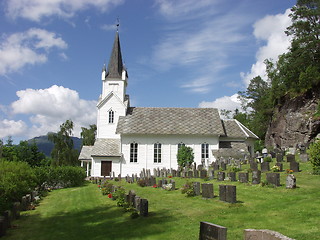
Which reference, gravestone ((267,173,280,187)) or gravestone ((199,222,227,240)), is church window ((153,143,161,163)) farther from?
gravestone ((199,222,227,240))

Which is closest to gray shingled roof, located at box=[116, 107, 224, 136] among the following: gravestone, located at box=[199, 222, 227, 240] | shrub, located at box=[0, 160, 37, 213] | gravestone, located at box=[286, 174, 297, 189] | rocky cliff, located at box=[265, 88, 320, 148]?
rocky cliff, located at box=[265, 88, 320, 148]

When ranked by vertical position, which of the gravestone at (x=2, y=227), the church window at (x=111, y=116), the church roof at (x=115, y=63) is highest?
the church roof at (x=115, y=63)

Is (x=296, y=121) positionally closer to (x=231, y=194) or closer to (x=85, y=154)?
(x=85, y=154)

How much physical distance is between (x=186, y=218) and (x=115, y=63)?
34728 mm

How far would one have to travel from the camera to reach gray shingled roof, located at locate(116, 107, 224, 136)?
3659cm

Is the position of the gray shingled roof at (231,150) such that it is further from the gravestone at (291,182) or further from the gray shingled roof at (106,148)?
the gravestone at (291,182)

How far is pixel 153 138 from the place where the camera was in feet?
121

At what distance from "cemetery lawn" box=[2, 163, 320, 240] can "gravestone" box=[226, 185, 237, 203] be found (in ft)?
0.85

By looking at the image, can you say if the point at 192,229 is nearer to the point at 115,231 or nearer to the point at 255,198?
the point at 115,231

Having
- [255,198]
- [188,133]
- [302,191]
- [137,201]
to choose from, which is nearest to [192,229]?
[137,201]

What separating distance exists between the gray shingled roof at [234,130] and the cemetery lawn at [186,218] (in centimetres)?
2151

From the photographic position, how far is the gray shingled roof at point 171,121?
36594 mm

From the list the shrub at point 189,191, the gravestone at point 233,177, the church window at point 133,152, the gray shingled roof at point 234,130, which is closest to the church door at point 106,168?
the church window at point 133,152

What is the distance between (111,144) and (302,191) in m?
27.4
